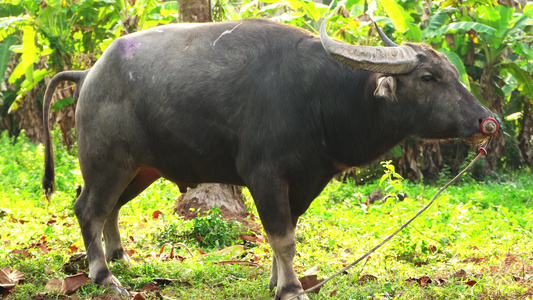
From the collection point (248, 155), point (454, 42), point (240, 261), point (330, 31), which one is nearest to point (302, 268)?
point (240, 261)

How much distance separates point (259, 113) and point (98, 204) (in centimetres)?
127

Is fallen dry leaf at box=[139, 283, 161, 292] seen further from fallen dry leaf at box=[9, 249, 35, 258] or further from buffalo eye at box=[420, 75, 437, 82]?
buffalo eye at box=[420, 75, 437, 82]

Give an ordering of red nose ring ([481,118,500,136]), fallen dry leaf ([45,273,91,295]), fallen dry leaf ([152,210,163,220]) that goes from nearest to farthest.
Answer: red nose ring ([481,118,500,136])
fallen dry leaf ([45,273,91,295])
fallen dry leaf ([152,210,163,220])

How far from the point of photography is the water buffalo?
12.2ft

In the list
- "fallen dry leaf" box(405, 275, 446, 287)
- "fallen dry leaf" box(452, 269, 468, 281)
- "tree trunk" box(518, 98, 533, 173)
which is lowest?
"tree trunk" box(518, 98, 533, 173)

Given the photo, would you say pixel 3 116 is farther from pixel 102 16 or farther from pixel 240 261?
pixel 240 261

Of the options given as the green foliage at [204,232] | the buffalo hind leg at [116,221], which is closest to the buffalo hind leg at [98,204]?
the buffalo hind leg at [116,221]

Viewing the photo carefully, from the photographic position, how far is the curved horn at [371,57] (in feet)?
11.7

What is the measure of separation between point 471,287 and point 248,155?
149cm

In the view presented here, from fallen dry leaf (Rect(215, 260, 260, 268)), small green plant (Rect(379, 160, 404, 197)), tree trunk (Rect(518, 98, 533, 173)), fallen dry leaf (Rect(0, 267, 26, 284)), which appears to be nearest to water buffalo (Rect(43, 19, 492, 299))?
fallen dry leaf (Rect(0, 267, 26, 284))

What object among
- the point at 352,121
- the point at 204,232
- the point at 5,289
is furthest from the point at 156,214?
the point at 352,121

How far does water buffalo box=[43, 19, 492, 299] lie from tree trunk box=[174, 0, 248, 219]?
4.60 feet

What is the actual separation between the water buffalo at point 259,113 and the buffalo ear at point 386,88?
0.01 meters

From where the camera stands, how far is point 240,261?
15.6 ft
